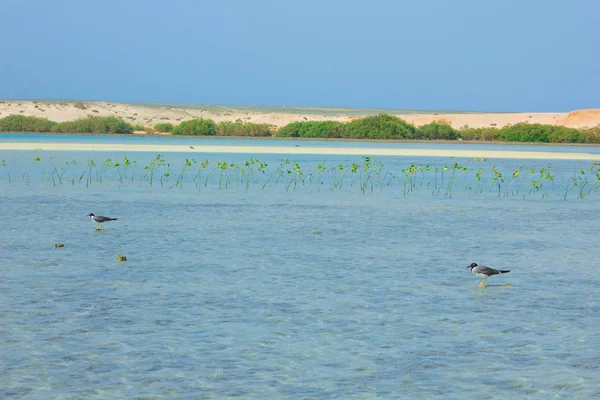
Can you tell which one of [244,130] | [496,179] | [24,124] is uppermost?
[24,124]

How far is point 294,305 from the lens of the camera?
11586mm

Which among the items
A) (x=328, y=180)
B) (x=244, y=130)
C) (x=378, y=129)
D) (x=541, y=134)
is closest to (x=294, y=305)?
(x=328, y=180)

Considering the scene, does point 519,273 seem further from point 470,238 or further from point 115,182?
point 115,182

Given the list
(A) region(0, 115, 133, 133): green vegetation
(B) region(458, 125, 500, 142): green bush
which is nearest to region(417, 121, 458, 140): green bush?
(B) region(458, 125, 500, 142): green bush

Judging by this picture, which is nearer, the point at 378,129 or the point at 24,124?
the point at 378,129

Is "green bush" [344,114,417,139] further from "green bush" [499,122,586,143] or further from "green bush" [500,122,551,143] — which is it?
"green bush" [499,122,586,143]

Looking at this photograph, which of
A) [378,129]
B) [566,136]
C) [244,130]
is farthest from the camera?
[244,130]

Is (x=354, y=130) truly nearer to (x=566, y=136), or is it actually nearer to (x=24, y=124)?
(x=566, y=136)

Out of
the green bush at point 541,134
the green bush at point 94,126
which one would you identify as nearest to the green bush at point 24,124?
the green bush at point 94,126

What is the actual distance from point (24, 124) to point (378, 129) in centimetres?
3366

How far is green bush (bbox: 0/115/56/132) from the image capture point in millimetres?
84500

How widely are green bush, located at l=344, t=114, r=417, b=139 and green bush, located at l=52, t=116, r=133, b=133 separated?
20901 mm

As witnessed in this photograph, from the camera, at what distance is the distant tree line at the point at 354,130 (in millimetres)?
80500

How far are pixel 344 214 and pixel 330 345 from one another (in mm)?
12918
